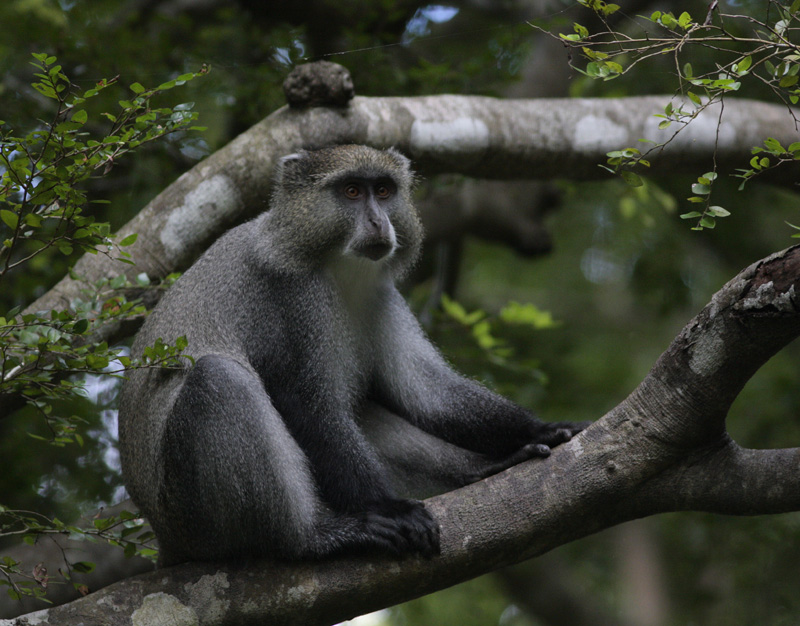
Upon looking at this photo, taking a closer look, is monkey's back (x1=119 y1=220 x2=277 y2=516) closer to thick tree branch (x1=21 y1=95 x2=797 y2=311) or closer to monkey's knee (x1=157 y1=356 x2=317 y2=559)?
monkey's knee (x1=157 y1=356 x2=317 y2=559)

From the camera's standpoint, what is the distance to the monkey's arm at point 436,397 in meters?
5.89

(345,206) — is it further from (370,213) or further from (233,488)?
(233,488)

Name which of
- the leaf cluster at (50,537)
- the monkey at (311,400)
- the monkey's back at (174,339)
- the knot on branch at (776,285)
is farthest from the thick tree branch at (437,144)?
the knot on branch at (776,285)

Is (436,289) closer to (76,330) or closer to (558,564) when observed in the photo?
(558,564)

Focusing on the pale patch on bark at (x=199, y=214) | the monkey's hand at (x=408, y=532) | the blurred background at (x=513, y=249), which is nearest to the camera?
the monkey's hand at (x=408, y=532)

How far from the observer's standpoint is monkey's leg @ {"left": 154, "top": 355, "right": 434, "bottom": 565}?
4746mm

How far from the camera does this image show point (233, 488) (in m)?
4.84

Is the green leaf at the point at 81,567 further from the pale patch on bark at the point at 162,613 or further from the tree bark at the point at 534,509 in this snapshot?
the pale patch on bark at the point at 162,613

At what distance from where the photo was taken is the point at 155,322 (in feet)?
19.0

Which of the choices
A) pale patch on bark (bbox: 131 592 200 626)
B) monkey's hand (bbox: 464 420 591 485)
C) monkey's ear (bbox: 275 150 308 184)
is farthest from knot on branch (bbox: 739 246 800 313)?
monkey's ear (bbox: 275 150 308 184)

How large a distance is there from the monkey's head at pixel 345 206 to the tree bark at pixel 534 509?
6.71 feet

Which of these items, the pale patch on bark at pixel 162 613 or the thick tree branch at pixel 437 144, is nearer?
the pale patch on bark at pixel 162 613

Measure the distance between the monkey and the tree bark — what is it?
5.9 inches

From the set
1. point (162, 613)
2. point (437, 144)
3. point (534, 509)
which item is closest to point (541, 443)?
point (534, 509)
